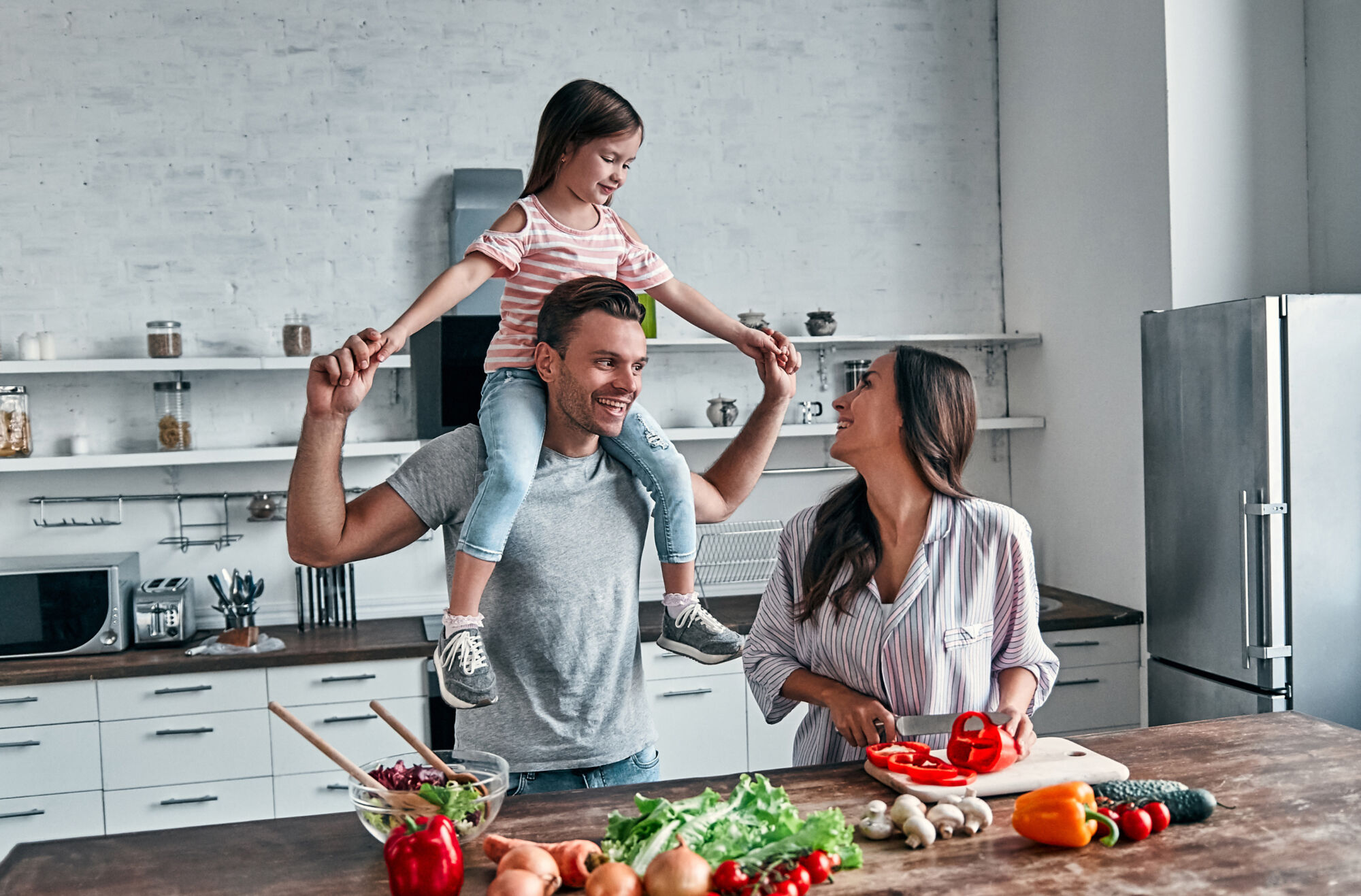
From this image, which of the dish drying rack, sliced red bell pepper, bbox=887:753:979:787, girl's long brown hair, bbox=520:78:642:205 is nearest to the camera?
sliced red bell pepper, bbox=887:753:979:787

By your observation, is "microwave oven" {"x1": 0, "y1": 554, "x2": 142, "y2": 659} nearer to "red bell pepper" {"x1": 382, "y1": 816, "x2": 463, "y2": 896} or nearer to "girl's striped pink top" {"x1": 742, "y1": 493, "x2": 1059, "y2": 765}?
"girl's striped pink top" {"x1": 742, "y1": 493, "x2": 1059, "y2": 765}

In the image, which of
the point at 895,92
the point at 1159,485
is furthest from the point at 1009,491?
the point at 895,92

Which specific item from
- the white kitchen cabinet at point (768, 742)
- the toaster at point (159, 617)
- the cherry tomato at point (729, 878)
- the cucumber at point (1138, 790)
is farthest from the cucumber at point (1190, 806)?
the toaster at point (159, 617)

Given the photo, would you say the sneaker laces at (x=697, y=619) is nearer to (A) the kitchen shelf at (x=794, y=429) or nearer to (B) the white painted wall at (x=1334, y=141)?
(A) the kitchen shelf at (x=794, y=429)

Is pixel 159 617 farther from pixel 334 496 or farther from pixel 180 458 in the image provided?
pixel 334 496

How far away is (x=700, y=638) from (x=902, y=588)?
0.40 metres

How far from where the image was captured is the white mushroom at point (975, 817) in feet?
4.84

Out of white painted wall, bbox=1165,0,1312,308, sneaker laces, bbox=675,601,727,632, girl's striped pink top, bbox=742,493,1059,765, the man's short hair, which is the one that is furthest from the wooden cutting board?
white painted wall, bbox=1165,0,1312,308

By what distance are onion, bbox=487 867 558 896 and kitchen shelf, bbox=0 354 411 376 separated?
8.57ft

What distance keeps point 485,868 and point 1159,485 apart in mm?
2836

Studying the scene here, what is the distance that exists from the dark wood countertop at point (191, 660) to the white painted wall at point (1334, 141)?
11.0ft

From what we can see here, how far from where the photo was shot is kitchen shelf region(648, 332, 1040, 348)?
4.04m

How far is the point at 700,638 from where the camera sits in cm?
197

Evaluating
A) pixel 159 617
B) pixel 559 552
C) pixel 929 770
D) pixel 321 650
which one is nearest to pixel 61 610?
pixel 159 617
